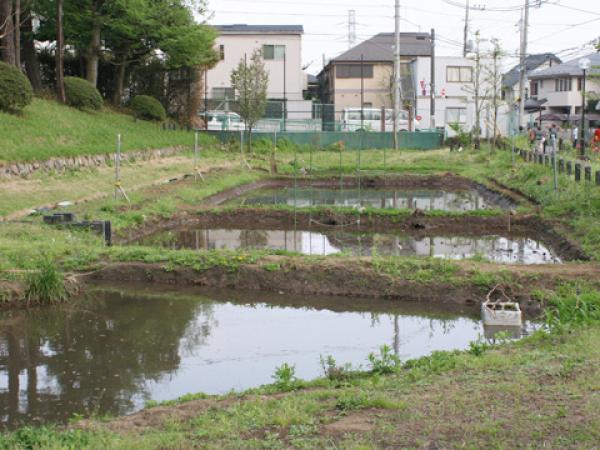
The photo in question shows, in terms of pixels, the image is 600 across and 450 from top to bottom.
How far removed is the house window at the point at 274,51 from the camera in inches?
1925

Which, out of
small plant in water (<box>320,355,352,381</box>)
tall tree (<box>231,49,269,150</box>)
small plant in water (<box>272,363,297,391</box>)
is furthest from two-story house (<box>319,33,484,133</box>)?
small plant in water (<box>272,363,297,391</box>)

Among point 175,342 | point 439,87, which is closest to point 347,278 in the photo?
point 175,342

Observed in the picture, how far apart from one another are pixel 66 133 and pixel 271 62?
2653cm

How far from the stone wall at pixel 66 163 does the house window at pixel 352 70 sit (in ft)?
82.5

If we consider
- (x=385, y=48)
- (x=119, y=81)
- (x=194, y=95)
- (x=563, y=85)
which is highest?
(x=385, y=48)

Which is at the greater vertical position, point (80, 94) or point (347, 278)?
point (80, 94)

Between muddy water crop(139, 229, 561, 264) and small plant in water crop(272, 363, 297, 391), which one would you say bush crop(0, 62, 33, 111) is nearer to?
muddy water crop(139, 229, 561, 264)

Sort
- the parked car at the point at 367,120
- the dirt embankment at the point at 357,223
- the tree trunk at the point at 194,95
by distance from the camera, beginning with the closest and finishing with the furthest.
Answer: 1. the dirt embankment at the point at 357,223
2. the tree trunk at the point at 194,95
3. the parked car at the point at 367,120

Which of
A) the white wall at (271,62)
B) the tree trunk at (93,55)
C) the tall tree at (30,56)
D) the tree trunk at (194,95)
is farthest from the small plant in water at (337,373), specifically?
the white wall at (271,62)

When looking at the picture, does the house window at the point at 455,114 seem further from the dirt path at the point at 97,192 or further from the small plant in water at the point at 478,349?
the small plant in water at the point at 478,349

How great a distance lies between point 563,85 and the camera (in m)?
52.4

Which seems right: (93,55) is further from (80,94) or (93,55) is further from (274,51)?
(274,51)

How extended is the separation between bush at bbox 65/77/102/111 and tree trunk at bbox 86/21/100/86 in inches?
72.5

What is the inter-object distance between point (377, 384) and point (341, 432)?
1337mm
